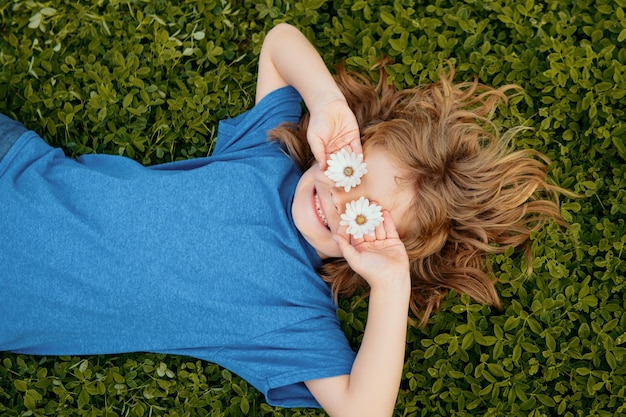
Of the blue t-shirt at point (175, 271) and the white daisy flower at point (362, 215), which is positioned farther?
the blue t-shirt at point (175, 271)

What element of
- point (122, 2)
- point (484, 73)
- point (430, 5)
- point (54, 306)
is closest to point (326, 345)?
point (54, 306)

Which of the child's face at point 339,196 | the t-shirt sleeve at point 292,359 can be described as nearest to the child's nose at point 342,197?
the child's face at point 339,196

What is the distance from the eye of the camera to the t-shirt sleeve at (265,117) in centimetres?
340

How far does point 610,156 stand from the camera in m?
3.66

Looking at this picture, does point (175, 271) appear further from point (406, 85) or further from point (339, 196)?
point (406, 85)

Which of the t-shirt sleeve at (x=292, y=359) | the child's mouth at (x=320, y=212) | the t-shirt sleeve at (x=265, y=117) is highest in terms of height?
the t-shirt sleeve at (x=265, y=117)

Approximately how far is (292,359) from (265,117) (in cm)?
118

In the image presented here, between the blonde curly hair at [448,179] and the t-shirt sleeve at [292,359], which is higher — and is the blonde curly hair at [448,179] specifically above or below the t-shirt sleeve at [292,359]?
above

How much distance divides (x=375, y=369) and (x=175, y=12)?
2.29 metres

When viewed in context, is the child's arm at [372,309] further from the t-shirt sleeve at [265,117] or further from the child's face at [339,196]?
the t-shirt sleeve at [265,117]

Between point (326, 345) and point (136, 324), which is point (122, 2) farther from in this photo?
point (326, 345)

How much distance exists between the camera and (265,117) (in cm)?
341

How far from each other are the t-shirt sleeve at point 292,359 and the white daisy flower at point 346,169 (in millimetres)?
713

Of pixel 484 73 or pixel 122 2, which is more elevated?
pixel 122 2
